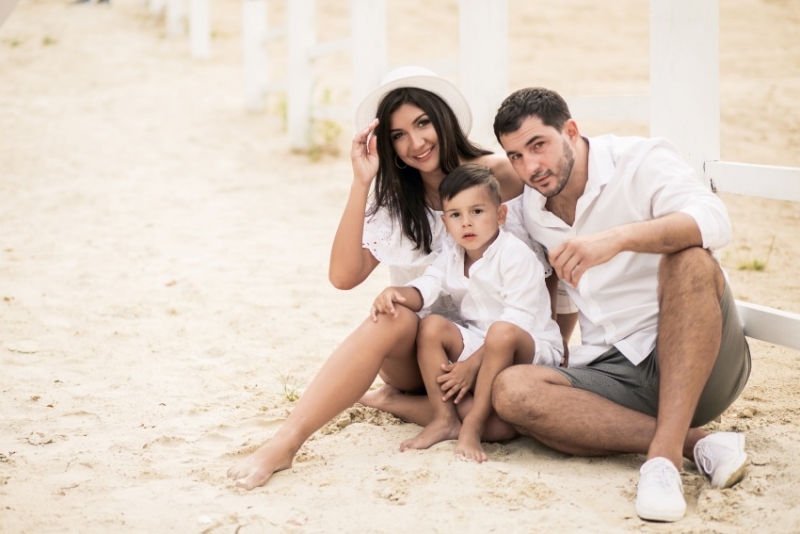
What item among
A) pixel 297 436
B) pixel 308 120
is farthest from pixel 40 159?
pixel 297 436

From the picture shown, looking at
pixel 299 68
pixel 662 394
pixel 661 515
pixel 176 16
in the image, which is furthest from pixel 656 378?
pixel 176 16

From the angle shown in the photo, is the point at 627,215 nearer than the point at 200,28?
Yes

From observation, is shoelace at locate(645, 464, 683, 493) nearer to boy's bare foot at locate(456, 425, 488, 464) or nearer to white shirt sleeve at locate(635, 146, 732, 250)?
boy's bare foot at locate(456, 425, 488, 464)

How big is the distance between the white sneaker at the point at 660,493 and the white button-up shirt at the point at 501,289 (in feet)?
1.82

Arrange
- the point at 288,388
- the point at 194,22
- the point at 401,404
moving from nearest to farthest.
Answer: the point at 401,404, the point at 288,388, the point at 194,22


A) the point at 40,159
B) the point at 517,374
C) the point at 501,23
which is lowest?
the point at 517,374

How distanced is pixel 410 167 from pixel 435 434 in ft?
3.17

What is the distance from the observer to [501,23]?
401 cm

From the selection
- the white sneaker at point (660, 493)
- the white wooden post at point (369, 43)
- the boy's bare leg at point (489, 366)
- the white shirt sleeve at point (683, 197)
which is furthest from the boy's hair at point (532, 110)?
the white wooden post at point (369, 43)

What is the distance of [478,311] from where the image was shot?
8.78 feet

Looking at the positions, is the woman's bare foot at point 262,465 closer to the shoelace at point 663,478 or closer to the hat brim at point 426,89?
the shoelace at point 663,478

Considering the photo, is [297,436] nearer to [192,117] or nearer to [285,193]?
[285,193]

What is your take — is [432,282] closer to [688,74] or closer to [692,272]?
[692,272]

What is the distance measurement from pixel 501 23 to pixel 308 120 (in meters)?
3.29
